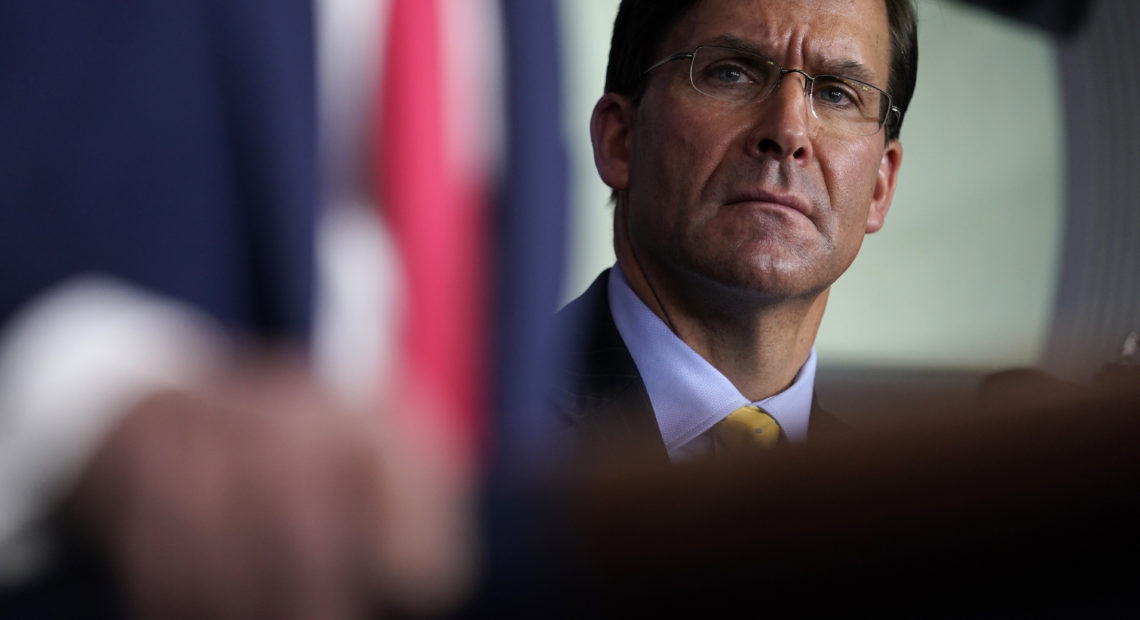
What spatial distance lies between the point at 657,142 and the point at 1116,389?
1.06 feet

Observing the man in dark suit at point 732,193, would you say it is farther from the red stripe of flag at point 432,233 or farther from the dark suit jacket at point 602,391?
the red stripe of flag at point 432,233

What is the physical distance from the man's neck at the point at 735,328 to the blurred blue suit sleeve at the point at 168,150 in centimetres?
35

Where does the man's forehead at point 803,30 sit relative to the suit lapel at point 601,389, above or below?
above

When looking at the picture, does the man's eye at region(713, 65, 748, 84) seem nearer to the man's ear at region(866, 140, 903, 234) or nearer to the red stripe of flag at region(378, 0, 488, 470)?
the man's ear at region(866, 140, 903, 234)

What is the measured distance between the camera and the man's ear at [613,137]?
562mm


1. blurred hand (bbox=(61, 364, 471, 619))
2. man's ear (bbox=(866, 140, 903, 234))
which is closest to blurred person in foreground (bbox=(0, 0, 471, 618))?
blurred hand (bbox=(61, 364, 471, 619))

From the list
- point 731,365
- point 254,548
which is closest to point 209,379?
point 254,548

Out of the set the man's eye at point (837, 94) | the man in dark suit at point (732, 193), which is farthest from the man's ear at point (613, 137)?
the man's eye at point (837, 94)

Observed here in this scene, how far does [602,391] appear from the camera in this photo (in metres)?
0.54

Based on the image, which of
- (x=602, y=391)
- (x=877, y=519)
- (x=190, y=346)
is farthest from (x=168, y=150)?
(x=602, y=391)

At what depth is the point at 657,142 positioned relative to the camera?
58cm

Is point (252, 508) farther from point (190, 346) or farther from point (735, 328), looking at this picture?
point (735, 328)

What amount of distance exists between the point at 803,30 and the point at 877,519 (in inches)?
15.3

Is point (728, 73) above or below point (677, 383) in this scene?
above
